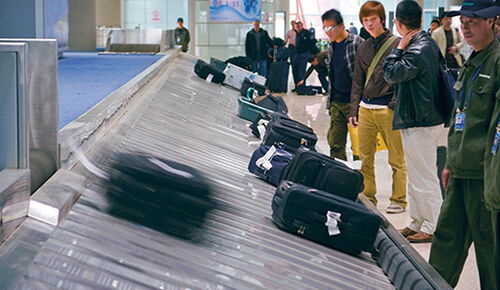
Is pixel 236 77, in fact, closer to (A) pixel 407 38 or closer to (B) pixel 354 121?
(B) pixel 354 121

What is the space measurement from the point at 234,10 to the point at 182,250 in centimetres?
2085

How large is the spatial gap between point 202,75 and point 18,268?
27.6ft

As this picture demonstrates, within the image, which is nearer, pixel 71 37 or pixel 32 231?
pixel 32 231

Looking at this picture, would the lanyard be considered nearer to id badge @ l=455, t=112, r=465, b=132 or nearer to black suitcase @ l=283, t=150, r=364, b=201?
id badge @ l=455, t=112, r=465, b=132

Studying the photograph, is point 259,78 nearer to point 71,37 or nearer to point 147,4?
point 71,37

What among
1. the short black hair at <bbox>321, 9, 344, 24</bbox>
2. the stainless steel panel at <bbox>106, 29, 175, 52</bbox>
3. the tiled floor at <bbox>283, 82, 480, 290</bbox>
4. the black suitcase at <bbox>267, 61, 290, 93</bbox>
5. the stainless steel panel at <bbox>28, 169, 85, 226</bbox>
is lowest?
the tiled floor at <bbox>283, 82, 480, 290</bbox>

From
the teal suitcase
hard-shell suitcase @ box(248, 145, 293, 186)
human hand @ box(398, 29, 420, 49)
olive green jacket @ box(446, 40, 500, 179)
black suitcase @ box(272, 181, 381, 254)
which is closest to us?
olive green jacket @ box(446, 40, 500, 179)

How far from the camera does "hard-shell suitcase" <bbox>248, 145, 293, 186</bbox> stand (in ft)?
14.9

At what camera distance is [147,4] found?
25703 millimetres

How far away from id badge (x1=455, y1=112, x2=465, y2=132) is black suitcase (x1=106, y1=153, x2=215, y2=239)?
1217 millimetres

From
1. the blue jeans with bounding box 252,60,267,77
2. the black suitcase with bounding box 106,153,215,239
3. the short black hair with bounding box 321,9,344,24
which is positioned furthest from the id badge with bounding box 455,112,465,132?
the blue jeans with bounding box 252,60,267,77

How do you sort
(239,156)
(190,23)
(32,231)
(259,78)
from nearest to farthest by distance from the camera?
1. (32,231)
2. (239,156)
3. (259,78)
4. (190,23)

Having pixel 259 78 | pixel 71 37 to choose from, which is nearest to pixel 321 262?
pixel 259 78

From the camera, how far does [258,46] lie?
19.3 meters
